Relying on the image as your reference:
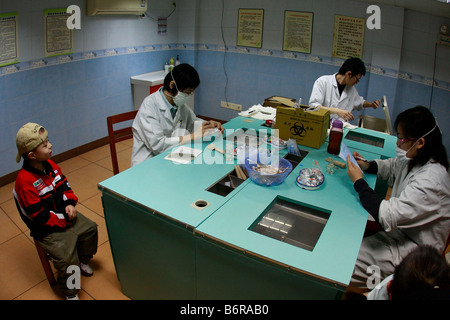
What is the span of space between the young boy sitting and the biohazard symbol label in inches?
64.4

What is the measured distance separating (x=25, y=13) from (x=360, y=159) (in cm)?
336

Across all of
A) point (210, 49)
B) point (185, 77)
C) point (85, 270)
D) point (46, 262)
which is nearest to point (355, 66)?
point (185, 77)

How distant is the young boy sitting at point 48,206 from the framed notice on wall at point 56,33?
1.92 m

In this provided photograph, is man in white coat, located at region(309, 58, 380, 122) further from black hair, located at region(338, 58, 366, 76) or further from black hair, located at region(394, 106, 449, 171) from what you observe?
black hair, located at region(394, 106, 449, 171)

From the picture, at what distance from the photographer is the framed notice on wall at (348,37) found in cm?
400

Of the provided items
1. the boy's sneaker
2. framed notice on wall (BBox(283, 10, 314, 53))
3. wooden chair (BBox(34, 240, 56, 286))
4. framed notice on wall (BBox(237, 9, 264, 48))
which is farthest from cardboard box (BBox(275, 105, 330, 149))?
framed notice on wall (BBox(237, 9, 264, 48))

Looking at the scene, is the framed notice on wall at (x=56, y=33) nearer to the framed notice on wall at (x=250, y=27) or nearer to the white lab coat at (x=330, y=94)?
the framed notice on wall at (x=250, y=27)

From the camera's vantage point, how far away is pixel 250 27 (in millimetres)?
4793

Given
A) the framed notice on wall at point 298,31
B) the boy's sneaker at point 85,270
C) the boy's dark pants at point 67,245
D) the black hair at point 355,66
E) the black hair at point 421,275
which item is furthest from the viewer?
the framed notice on wall at point 298,31

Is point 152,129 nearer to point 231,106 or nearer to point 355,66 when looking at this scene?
point 355,66

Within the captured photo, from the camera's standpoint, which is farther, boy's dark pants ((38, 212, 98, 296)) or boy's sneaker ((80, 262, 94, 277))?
boy's sneaker ((80, 262, 94, 277))

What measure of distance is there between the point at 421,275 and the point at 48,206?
206 centimetres

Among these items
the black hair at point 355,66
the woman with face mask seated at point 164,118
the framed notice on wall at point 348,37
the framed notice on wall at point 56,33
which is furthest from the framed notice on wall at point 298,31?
the framed notice on wall at point 56,33

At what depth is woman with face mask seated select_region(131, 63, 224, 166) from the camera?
8.04ft
